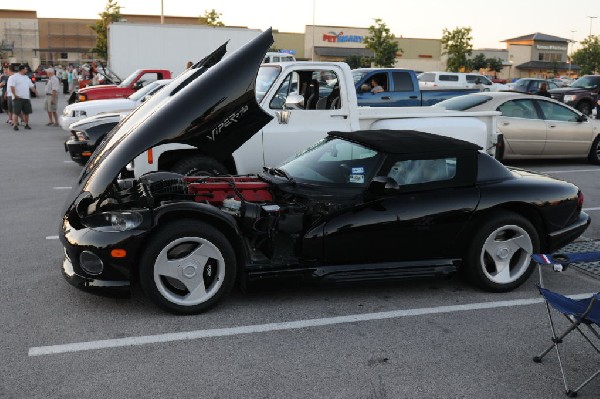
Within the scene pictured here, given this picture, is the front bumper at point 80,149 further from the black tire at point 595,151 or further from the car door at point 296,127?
the black tire at point 595,151

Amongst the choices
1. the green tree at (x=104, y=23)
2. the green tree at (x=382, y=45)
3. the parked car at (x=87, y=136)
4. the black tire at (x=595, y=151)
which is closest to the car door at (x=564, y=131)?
the black tire at (x=595, y=151)

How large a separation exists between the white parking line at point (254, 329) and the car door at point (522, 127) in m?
7.40

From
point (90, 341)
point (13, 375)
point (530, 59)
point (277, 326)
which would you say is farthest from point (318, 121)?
point (530, 59)

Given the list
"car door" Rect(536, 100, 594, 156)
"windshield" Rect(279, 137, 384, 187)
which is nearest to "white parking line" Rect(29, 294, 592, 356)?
"windshield" Rect(279, 137, 384, 187)

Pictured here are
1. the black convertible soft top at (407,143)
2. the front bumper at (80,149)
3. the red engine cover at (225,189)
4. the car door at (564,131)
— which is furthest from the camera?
the car door at (564,131)

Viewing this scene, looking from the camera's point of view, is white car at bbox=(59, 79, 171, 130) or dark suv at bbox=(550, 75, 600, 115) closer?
white car at bbox=(59, 79, 171, 130)

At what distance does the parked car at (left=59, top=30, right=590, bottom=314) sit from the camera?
466 centimetres

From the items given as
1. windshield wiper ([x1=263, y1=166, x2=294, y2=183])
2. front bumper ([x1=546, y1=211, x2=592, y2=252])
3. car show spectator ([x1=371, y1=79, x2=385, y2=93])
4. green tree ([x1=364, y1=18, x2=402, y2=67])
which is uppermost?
green tree ([x1=364, y1=18, x2=402, y2=67])

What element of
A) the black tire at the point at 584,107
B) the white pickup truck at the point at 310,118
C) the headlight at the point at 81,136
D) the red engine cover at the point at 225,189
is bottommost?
the red engine cover at the point at 225,189

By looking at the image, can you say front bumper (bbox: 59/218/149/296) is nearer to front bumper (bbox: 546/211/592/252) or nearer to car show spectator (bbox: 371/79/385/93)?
front bumper (bbox: 546/211/592/252)

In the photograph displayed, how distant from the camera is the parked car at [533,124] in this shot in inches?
481

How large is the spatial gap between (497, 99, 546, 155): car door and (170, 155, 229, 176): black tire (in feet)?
21.2

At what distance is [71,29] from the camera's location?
112250mm

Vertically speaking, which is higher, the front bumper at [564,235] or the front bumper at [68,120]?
the front bumper at [68,120]
